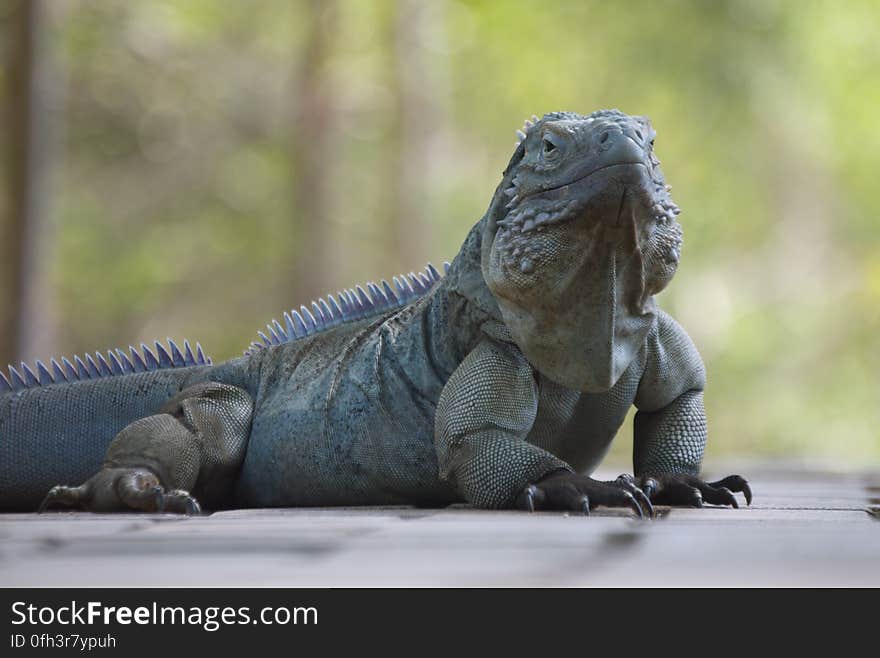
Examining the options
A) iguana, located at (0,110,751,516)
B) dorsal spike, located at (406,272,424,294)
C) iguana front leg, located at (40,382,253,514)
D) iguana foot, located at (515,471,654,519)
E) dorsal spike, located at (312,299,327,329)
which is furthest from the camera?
dorsal spike, located at (312,299,327,329)

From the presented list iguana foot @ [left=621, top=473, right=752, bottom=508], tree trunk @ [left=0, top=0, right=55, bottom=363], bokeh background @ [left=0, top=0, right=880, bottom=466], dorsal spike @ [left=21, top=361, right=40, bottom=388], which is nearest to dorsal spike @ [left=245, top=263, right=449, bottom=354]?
dorsal spike @ [left=21, top=361, right=40, bottom=388]

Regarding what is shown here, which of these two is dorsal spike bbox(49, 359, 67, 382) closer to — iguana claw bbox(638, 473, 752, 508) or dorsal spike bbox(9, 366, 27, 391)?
dorsal spike bbox(9, 366, 27, 391)

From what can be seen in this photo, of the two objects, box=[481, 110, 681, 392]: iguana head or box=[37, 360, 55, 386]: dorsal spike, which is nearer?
box=[481, 110, 681, 392]: iguana head

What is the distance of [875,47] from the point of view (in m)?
24.1

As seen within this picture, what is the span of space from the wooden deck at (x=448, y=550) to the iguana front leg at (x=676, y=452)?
276 millimetres

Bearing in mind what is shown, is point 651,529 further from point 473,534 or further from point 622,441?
point 622,441

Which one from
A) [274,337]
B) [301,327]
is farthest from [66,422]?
[301,327]

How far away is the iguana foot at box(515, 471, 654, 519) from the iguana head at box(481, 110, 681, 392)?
1.36 feet

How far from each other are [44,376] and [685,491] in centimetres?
267

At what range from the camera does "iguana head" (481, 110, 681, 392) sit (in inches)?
148

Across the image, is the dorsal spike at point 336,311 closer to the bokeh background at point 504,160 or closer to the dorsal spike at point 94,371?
the dorsal spike at point 94,371

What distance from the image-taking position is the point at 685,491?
4121 millimetres

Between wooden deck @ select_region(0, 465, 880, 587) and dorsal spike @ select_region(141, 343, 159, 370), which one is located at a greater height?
wooden deck @ select_region(0, 465, 880, 587)

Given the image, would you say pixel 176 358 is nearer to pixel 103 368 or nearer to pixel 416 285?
pixel 103 368
